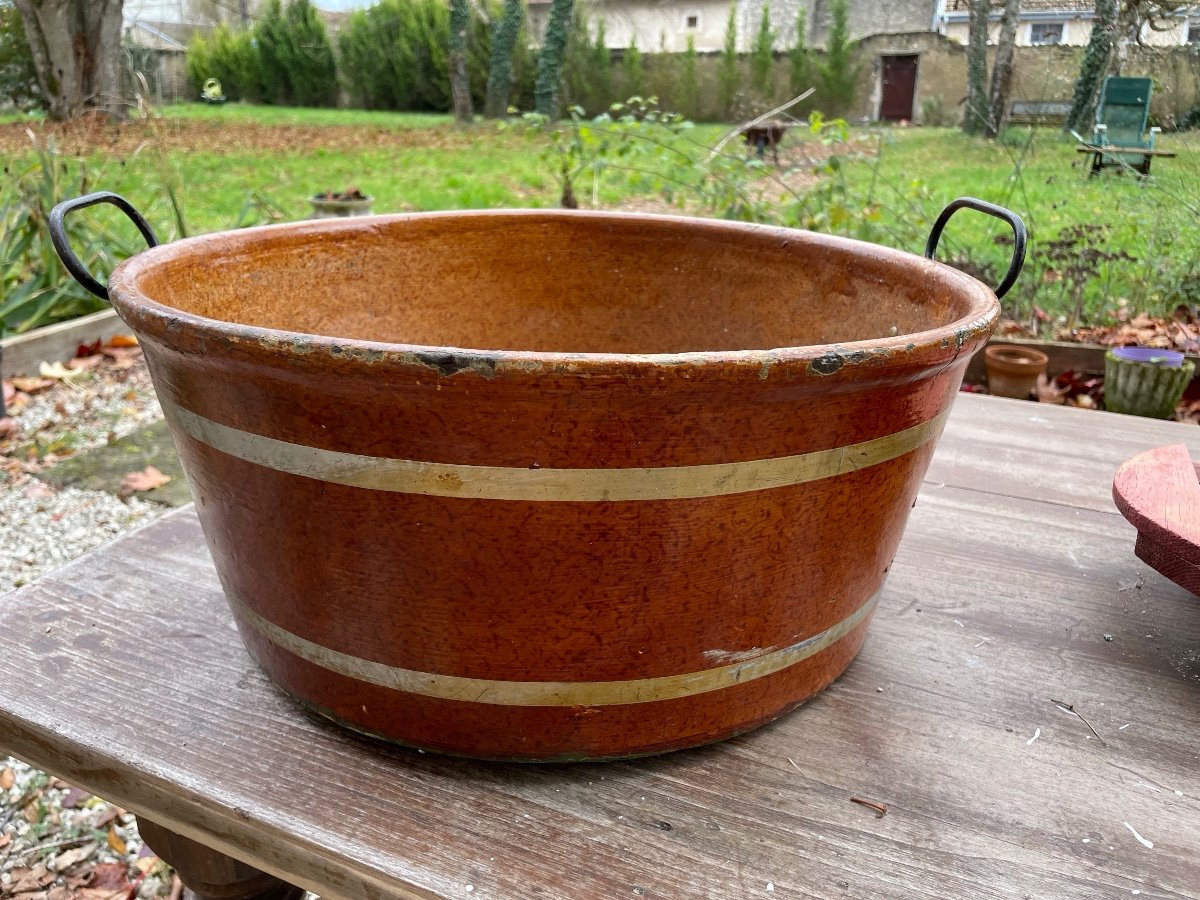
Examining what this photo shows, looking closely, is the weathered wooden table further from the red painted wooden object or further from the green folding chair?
the green folding chair

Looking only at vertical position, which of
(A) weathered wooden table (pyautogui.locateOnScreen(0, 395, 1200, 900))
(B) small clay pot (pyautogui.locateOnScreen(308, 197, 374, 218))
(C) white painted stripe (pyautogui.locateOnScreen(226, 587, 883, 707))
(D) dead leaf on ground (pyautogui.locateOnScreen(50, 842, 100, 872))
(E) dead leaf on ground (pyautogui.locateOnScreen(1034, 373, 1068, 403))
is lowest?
(D) dead leaf on ground (pyautogui.locateOnScreen(50, 842, 100, 872))

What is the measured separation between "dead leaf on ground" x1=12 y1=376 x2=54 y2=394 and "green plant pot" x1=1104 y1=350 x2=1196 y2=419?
3.33 meters

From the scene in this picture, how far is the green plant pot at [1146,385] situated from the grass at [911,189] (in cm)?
58

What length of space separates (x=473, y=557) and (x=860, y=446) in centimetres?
28

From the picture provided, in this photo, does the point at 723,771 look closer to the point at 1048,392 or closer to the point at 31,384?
the point at 1048,392

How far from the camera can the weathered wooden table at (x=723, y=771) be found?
2.01ft

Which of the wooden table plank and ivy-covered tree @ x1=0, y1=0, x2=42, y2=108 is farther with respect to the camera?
ivy-covered tree @ x1=0, y1=0, x2=42, y2=108

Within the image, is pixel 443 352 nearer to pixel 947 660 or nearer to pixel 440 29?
pixel 947 660

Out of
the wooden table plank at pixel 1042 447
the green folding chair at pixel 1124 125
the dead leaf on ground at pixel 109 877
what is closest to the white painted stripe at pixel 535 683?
the wooden table plank at pixel 1042 447

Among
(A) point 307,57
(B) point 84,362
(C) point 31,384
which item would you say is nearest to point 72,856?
(C) point 31,384

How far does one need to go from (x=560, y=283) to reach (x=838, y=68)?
11252mm

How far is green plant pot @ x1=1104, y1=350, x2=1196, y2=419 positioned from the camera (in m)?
2.38

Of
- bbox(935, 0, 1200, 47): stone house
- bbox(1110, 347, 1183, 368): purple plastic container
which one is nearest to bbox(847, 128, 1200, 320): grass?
bbox(935, 0, 1200, 47): stone house

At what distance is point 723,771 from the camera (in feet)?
2.31
